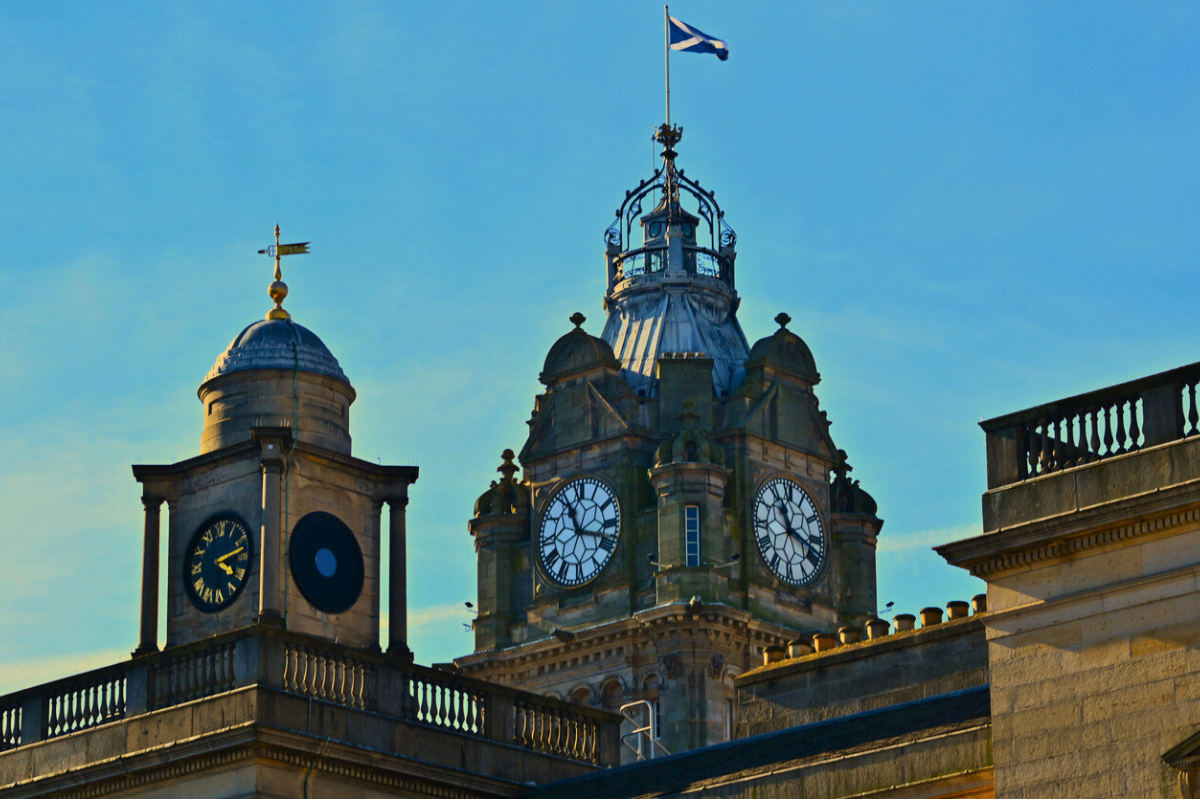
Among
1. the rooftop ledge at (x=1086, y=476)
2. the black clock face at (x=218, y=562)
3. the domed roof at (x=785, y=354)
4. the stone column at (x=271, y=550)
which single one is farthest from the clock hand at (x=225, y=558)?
the domed roof at (x=785, y=354)

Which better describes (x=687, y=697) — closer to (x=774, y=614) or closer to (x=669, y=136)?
(x=774, y=614)

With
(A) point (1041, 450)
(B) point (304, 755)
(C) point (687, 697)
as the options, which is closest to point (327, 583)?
(B) point (304, 755)

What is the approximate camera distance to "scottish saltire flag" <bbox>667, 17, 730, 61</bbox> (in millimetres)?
108500

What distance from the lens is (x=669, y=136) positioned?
396ft

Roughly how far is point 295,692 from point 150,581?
6987 millimetres

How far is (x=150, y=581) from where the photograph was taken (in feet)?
147

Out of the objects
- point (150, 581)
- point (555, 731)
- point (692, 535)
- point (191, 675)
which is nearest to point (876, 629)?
point (555, 731)

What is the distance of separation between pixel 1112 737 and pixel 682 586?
74995mm

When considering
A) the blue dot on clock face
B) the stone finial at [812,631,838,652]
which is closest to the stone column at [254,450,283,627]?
the blue dot on clock face

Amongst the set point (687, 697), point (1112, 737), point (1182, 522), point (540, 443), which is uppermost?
point (540, 443)

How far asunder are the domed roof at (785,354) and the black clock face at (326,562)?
65.3 meters

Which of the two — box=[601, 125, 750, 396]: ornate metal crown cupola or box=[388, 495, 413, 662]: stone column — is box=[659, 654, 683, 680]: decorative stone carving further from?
box=[388, 495, 413, 662]: stone column

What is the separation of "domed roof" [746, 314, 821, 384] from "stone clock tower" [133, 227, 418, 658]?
64.2 m

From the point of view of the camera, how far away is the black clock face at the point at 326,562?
145 feet
